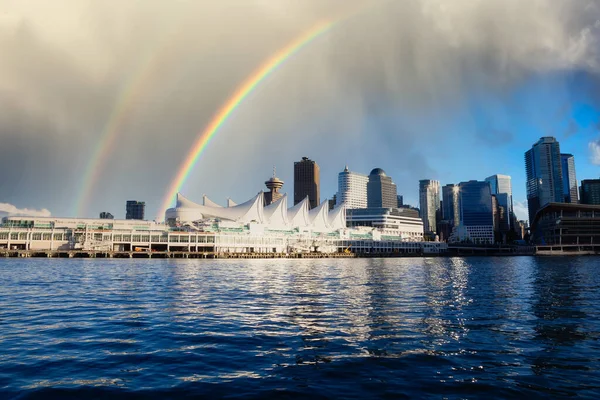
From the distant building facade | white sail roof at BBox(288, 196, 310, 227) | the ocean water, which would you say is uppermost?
white sail roof at BBox(288, 196, 310, 227)

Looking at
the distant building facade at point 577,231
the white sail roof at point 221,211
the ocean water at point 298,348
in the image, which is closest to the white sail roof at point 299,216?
the white sail roof at point 221,211

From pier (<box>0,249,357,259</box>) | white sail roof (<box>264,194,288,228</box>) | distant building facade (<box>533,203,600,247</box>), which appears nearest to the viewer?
pier (<box>0,249,357,259</box>)

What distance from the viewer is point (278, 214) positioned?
187 m

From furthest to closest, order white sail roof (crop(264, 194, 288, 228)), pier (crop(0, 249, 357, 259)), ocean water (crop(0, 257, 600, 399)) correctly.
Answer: white sail roof (crop(264, 194, 288, 228)), pier (crop(0, 249, 357, 259)), ocean water (crop(0, 257, 600, 399))

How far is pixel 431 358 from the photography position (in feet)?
47.5

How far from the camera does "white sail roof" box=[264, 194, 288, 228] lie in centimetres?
18548

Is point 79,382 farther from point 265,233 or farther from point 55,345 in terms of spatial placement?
point 265,233

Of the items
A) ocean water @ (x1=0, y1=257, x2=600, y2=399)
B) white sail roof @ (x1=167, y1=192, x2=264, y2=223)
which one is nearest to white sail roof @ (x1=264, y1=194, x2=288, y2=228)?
white sail roof @ (x1=167, y1=192, x2=264, y2=223)

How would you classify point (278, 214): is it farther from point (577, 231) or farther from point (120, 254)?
point (577, 231)

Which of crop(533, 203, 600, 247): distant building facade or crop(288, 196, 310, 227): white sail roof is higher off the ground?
crop(288, 196, 310, 227): white sail roof

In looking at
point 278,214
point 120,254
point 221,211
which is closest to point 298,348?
point 120,254

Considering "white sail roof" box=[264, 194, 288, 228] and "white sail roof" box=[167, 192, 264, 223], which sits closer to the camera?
"white sail roof" box=[167, 192, 264, 223]

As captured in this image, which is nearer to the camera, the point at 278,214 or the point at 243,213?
the point at 243,213

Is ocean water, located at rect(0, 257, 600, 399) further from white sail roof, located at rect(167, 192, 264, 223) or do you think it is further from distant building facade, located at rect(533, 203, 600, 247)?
distant building facade, located at rect(533, 203, 600, 247)
